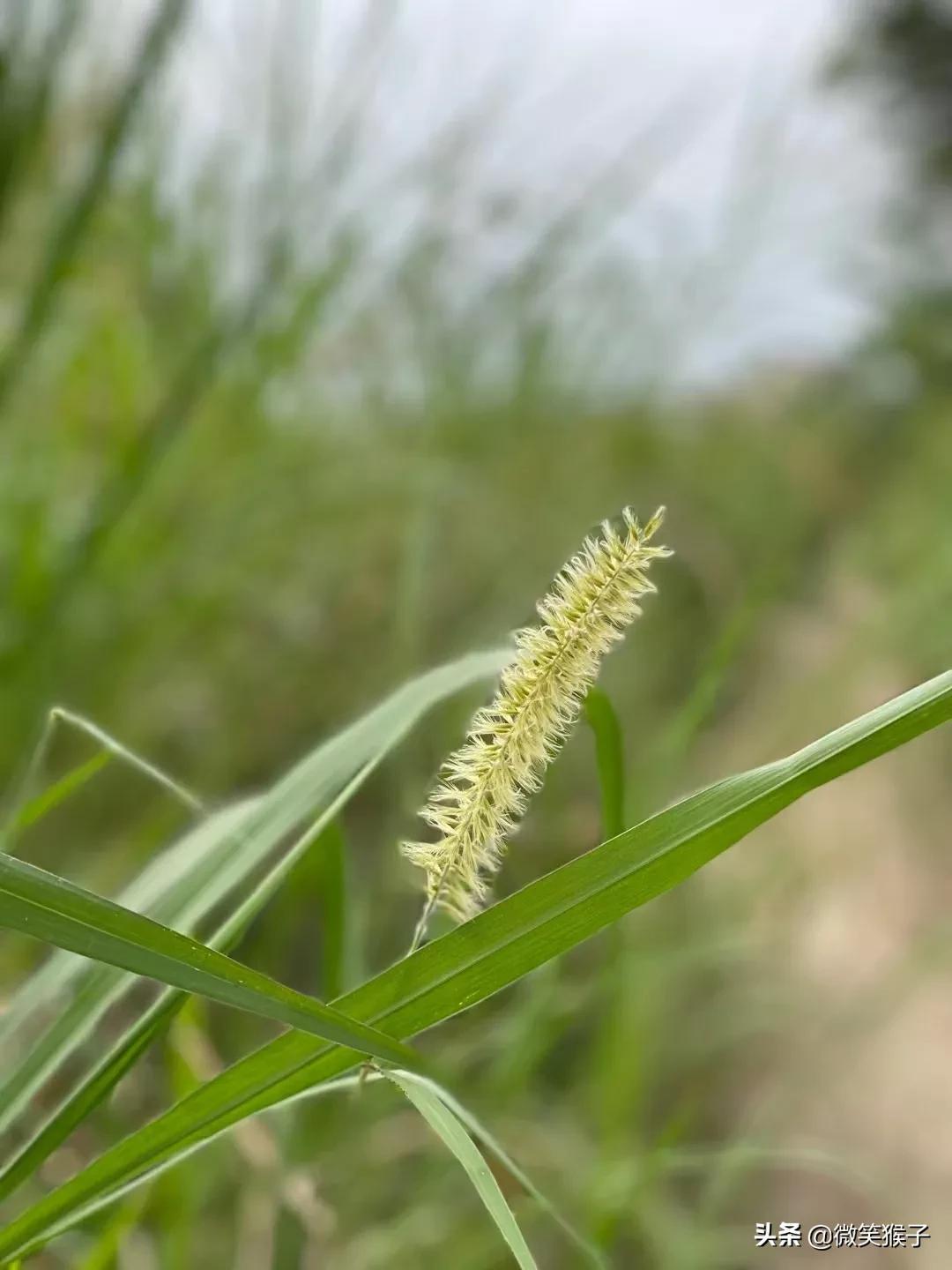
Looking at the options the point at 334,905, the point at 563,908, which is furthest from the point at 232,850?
the point at 563,908

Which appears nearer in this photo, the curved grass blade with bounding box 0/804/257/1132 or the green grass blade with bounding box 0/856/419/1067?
the green grass blade with bounding box 0/856/419/1067

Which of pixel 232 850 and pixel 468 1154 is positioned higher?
pixel 232 850

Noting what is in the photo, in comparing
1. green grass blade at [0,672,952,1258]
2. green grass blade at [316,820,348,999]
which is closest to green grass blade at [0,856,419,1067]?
green grass blade at [0,672,952,1258]

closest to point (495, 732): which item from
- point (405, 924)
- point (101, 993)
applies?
point (101, 993)

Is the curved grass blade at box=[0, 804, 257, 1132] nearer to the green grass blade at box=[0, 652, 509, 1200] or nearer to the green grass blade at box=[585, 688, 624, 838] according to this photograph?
the green grass blade at box=[0, 652, 509, 1200]

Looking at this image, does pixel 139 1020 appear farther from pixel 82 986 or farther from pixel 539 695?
pixel 539 695

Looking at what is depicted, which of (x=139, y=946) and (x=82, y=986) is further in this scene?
(x=82, y=986)
